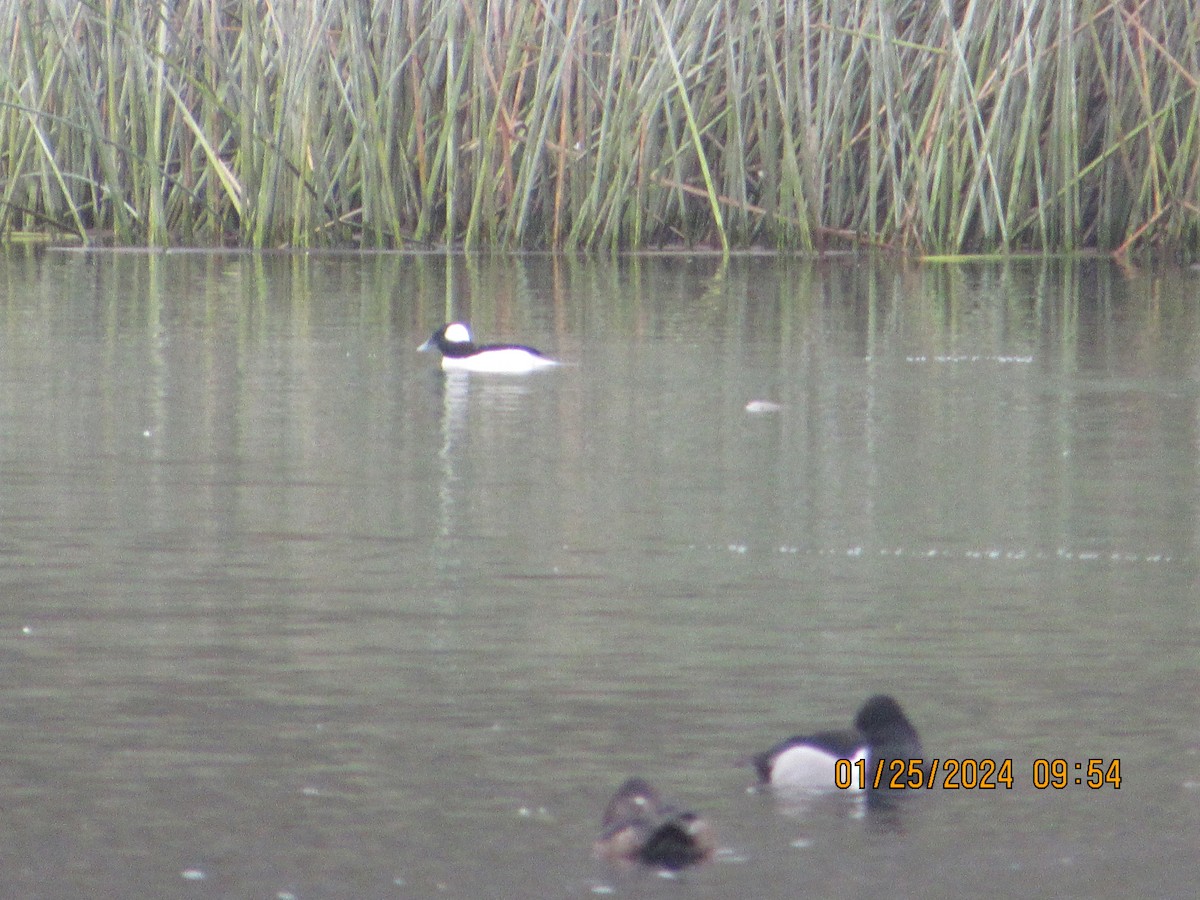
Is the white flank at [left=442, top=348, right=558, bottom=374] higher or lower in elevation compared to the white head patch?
lower

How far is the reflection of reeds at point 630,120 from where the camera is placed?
13633mm

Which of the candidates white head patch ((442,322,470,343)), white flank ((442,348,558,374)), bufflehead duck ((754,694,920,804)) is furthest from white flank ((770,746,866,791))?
white head patch ((442,322,470,343))

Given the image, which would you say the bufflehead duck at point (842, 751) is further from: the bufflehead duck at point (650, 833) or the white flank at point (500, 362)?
the white flank at point (500, 362)

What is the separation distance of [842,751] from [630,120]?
1048cm

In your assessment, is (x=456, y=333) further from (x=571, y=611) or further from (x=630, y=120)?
(x=630, y=120)

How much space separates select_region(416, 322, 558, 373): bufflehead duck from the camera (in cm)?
854

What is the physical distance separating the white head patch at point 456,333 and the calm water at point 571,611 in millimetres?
159

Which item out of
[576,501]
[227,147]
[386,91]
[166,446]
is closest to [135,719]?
[576,501]

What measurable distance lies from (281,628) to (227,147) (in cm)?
1117

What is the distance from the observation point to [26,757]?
360cm
